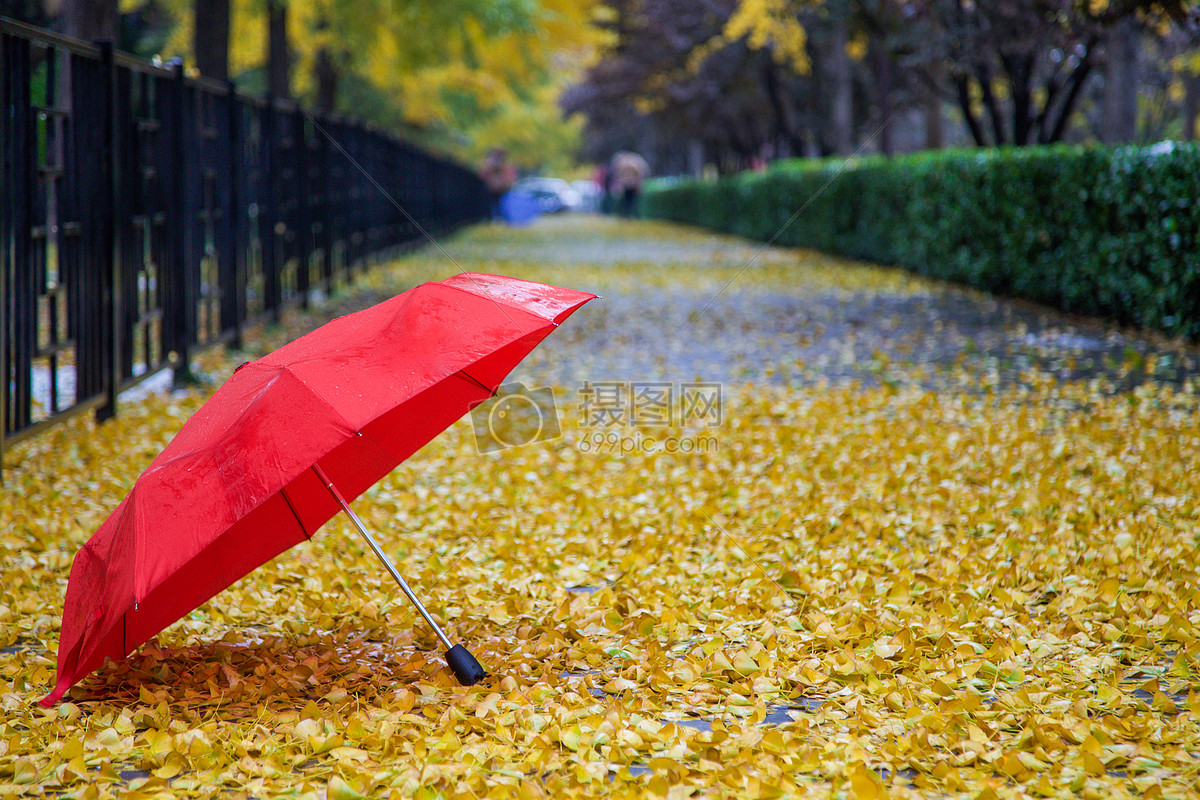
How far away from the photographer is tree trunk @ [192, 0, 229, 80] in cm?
1094

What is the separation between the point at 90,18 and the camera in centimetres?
857

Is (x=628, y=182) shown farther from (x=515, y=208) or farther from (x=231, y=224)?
(x=231, y=224)

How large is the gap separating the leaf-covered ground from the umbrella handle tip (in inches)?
2.7

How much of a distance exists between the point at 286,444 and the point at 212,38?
9415 mm

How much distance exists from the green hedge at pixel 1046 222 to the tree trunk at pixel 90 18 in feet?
26.3

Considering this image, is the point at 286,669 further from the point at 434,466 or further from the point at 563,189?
the point at 563,189

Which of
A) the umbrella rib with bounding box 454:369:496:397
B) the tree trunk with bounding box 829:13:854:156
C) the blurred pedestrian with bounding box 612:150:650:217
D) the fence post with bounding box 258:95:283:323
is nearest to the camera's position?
the umbrella rib with bounding box 454:369:496:397

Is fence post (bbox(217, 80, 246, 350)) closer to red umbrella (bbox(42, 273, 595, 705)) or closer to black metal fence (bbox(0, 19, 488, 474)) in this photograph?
black metal fence (bbox(0, 19, 488, 474))

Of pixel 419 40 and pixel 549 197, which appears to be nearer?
pixel 419 40

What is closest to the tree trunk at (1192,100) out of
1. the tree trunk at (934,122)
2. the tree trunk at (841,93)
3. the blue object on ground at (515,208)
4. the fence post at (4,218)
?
the tree trunk at (841,93)

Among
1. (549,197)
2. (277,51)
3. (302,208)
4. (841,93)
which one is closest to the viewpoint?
(302,208)

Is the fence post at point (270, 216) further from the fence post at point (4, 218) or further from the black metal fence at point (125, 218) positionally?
the fence post at point (4, 218)

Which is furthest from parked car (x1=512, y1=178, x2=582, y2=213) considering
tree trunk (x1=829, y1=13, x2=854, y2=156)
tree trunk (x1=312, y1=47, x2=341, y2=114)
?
tree trunk (x1=829, y1=13, x2=854, y2=156)

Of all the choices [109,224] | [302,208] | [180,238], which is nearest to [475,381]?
[109,224]
